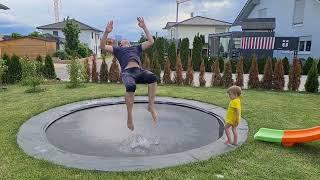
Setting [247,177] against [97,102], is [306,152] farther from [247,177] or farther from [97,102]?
[97,102]

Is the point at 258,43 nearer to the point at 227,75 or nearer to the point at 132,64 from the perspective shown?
the point at 227,75

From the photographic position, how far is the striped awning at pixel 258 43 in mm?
20806

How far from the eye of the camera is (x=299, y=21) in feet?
75.3

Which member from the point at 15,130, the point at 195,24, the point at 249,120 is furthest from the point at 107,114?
the point at 195,24

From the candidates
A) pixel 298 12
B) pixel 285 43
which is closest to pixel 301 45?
pixel 298 12

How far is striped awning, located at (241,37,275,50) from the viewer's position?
68.3ft

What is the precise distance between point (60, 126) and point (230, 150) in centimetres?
389

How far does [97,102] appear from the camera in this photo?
9.55 metres

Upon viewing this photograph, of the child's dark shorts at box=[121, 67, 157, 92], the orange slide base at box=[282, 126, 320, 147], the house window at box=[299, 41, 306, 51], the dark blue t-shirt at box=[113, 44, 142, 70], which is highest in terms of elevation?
the house window at box=[299, 41, 306, 51]

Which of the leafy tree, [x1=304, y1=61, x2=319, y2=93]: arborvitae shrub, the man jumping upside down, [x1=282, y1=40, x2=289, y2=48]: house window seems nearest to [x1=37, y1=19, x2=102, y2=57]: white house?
[x1=282, y1=40, x2=289, y2=48]: house window

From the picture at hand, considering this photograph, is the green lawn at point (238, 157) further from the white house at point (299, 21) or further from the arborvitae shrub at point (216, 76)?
the white house at point (299, 21)

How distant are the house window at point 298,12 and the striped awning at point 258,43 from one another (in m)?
3.77

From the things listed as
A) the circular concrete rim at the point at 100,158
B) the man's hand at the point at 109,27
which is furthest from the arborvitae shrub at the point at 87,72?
the man's hand at the point at 109,27

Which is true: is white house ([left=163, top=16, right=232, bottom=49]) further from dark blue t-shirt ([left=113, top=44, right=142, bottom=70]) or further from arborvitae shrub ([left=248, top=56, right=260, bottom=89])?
dark blue t-shirt ([left=113, top=44, right=142, bottom=70])
